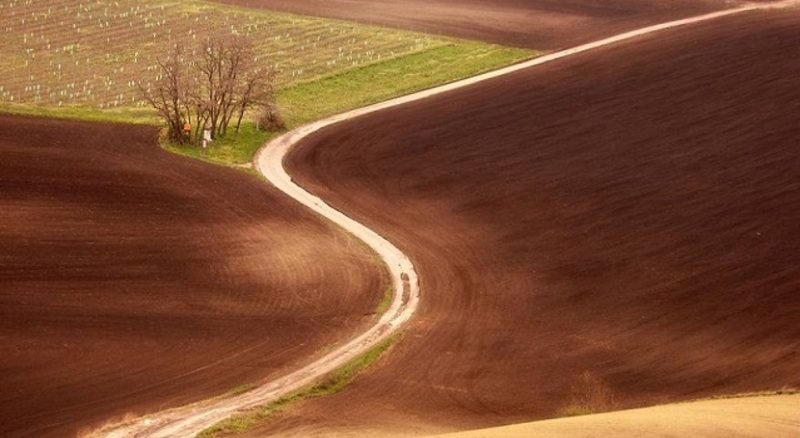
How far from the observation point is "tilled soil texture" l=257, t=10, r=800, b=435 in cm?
3884

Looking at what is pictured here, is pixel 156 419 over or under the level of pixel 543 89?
under

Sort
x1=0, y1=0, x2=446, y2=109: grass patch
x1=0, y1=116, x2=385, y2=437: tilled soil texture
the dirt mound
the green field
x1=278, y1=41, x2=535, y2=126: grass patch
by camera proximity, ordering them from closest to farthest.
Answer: the dirt mound → x1=0, y1=116, x2=385, y2=437: tilled soil texture → the green field → x1=278, y1=41, x2=535, y2=126: grass patch → x1=0, y1=0, x2=446, y2=109: grass patch

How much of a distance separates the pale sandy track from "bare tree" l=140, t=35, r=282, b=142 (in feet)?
9.44

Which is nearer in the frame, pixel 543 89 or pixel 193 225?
pixel 193 225

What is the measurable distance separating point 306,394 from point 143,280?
1005 cm

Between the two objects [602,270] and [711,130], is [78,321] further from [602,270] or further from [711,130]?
[711,130]

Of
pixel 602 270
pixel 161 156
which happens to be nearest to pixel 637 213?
pixel 602 270

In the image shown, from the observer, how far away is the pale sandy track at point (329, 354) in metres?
34.6

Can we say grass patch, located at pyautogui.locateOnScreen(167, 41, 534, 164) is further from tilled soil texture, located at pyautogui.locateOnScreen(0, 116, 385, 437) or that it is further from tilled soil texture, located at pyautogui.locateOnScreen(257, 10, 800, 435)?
tilled soil texture, located at pyautogui.locateOnScreen(0, 116, 385, 437)

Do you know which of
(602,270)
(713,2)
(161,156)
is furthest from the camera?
(713,2)

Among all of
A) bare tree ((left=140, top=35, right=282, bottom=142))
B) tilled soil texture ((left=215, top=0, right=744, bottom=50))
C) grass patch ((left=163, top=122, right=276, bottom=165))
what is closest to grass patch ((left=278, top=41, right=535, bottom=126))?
bare tree ((left=140, top=35, right=282, bottom=142))

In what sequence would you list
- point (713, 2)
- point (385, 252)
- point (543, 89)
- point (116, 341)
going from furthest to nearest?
point (713, 2) < point (543, 89) < point (385, 252) < point (116, 341)

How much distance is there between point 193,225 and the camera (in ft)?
167

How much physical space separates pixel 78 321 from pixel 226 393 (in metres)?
6.35
